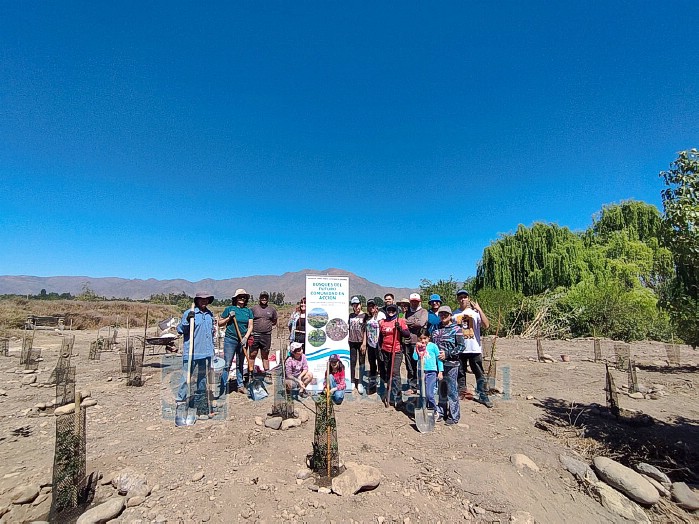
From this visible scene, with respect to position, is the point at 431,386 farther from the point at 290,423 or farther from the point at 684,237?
the point at 684,237

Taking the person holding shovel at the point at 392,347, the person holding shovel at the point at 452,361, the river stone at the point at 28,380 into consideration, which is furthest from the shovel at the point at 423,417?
the river stone at the point at 28,380

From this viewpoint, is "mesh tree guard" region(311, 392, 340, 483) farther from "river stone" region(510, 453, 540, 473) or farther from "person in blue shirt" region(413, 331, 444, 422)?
"river stone" region(510, 453, 540, 473)

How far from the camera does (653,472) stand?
13.4ft

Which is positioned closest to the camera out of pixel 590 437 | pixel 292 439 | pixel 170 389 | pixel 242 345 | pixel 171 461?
pixel 171 461

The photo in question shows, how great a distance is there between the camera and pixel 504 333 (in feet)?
58.8

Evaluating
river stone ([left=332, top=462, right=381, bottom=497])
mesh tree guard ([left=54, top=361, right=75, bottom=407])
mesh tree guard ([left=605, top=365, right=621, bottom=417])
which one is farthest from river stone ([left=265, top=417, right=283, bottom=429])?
mesh tree guard ([left=605, top=365, right=621, bottom=417])

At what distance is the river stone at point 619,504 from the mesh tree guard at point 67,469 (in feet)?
17.3

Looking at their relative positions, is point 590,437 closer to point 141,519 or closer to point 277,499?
point 277,499

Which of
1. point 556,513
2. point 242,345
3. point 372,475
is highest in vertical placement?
point 242,345

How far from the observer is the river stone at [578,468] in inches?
158

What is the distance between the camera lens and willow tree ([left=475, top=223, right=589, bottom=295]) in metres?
19.7

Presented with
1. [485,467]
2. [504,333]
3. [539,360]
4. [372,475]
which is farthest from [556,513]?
[504,333]

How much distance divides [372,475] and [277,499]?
1025mm

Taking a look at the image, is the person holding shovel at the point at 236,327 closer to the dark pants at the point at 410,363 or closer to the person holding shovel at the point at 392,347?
the person holding shovel at the point at 392,347
